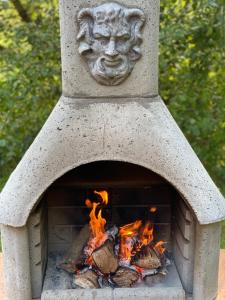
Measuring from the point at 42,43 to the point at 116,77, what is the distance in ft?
7.54

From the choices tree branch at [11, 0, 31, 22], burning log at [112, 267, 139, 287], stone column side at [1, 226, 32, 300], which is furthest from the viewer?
tree branch at [11, 0, 31, 22]

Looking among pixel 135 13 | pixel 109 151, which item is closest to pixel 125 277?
pixel 109 151

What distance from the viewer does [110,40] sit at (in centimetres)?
207

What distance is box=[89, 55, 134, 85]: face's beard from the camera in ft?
6.88

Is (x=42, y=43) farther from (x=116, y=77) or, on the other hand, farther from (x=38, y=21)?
(x=116, y=77)

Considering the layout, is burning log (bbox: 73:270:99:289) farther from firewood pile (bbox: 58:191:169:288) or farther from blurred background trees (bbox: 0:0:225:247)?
blurred background trees (bbox: 0:0:225:247)

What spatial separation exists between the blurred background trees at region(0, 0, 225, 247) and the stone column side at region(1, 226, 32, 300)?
6.15 ft

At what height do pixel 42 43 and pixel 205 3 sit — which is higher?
pixel 205 3

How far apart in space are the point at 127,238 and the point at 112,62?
108cm

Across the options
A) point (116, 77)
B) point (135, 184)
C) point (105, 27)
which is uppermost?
point (105, 27)

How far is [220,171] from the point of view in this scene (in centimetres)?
473

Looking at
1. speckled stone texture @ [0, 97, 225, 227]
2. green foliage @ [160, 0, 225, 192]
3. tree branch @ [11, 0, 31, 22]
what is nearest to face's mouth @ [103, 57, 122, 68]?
speckled stone texture @ [0, 97, 225, 227]

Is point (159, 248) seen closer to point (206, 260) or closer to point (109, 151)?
point (206, 260)

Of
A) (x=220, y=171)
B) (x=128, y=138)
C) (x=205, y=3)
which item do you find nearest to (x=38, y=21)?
(x=205, y=3)
